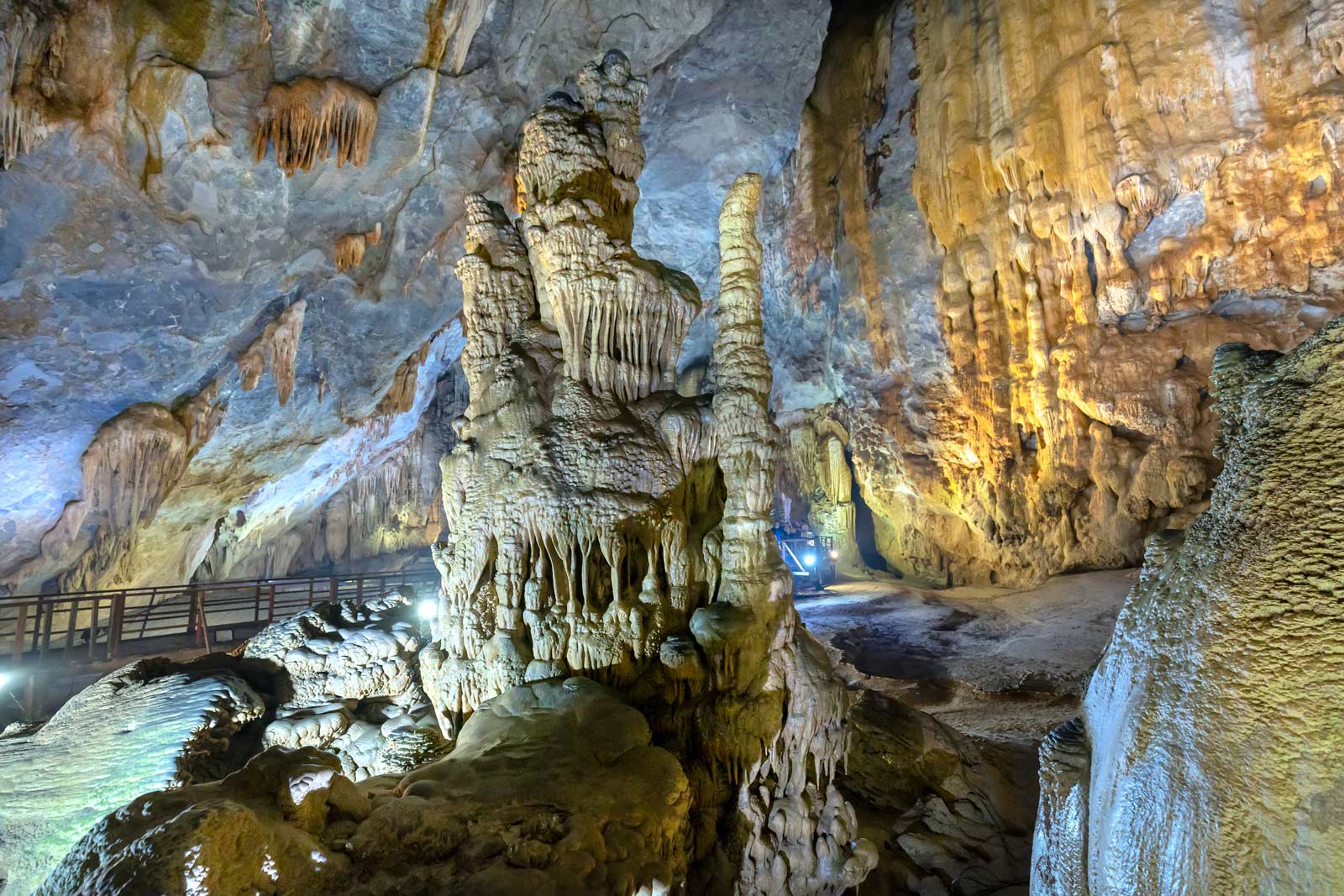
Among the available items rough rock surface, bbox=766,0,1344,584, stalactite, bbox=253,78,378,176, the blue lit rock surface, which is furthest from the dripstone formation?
rough rock surface, bbox=766,0,1344,584

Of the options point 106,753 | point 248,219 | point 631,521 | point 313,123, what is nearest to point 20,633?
point 106,753

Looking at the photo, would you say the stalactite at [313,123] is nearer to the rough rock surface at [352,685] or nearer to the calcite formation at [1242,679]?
the rough rock surface at [352,685]

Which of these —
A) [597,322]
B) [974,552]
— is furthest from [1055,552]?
[597,322]

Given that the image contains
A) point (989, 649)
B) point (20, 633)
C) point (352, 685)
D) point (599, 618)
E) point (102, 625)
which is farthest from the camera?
point (102, 625)

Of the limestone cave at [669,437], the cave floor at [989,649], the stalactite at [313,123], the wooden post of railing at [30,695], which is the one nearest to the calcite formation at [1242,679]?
the limestone cave at [669,437]

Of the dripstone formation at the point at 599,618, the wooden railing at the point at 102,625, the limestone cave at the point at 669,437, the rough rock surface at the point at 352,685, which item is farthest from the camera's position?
the wooden railing at the point at 102,625

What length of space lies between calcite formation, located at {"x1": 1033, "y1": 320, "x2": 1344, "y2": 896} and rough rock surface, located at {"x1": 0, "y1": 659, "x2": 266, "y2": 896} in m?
5.93

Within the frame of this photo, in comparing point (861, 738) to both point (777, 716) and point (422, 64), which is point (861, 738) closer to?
point (777, 716)

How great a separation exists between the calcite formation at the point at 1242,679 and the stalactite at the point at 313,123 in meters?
7.67

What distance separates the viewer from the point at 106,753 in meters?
5.09

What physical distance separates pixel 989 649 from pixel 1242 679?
756 centimetres

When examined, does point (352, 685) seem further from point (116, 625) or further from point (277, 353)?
point (277, 353)

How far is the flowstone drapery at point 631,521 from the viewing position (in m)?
4.45

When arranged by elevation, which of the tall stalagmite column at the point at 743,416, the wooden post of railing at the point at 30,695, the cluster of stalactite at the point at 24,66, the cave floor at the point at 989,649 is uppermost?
the cluster of stalactite at the point at 24,66
